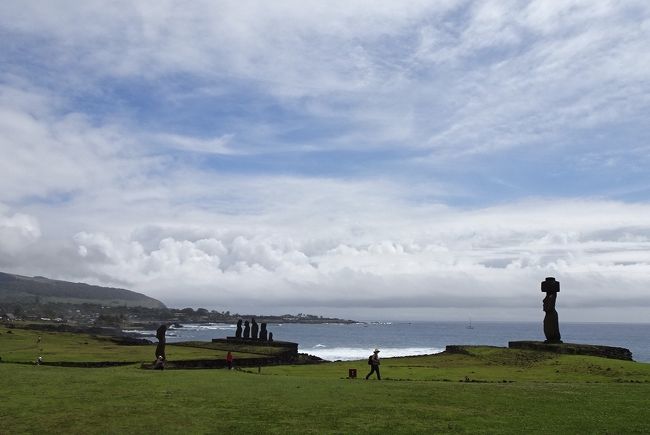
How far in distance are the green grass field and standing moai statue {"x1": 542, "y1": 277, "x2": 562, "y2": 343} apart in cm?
1407

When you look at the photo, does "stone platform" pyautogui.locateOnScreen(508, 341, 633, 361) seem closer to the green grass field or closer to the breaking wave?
the green grass field

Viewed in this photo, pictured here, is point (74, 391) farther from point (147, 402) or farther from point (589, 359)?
point (589, 359)

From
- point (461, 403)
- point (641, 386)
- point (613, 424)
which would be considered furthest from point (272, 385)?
point (641, 386)

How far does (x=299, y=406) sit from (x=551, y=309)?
94.7 ft

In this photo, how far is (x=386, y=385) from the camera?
2256cm

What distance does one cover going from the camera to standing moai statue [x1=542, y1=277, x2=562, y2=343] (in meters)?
40.3

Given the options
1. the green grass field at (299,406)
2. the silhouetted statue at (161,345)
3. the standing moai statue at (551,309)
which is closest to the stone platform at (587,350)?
the standing moai statue at (551,309)

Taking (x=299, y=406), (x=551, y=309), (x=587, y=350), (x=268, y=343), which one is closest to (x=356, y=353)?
(x=268, y=343)

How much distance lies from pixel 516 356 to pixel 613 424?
76.3 ft

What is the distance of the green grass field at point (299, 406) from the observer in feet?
44.7

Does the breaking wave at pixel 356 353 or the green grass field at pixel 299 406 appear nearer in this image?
the green grass field at pixel 299 406

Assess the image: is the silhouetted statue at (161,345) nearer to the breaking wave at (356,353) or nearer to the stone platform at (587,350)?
the stone platform at (587,350)

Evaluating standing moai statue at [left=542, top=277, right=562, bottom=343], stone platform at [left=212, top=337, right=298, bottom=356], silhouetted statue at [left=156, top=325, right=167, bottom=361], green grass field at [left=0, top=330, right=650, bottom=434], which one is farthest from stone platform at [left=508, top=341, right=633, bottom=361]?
stone platform at [left=212, top=337, right=298, bottom=356]

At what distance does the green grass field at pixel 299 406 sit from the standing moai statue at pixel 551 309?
14066 millimetres
